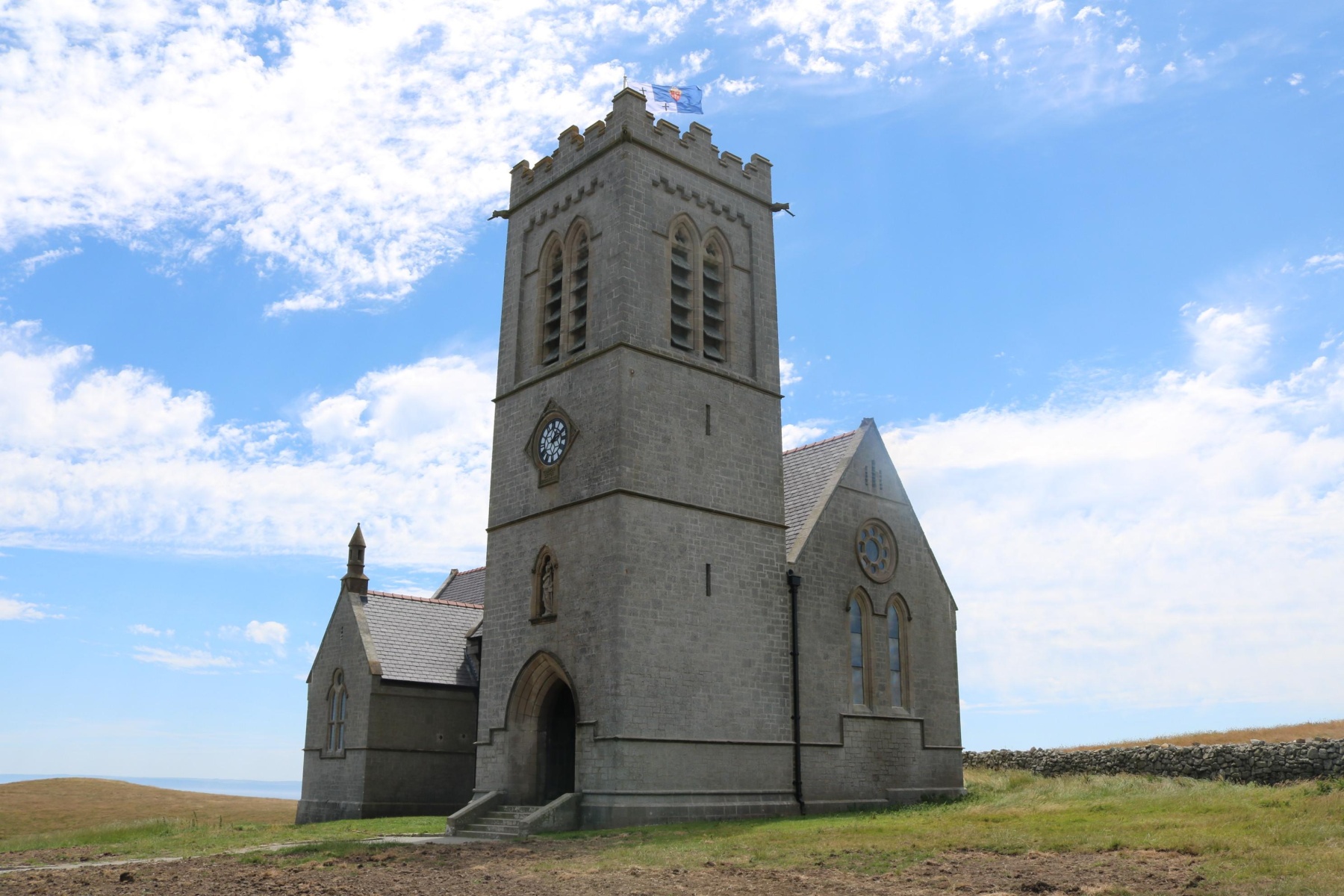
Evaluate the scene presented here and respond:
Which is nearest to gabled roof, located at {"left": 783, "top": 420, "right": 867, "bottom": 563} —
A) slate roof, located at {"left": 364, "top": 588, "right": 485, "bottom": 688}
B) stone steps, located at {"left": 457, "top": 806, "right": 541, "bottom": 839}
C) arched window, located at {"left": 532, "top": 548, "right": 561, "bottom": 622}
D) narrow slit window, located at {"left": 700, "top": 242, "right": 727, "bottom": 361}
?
narrow slit window, located at {"left": 700, "top": 242, "right": 727, "bottom": 361}

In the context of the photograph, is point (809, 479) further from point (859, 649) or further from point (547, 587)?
point (547, 587)

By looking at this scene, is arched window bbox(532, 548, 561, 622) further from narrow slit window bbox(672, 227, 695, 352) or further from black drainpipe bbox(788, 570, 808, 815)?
narrow slit window bbox(672, 227, 695, 352)

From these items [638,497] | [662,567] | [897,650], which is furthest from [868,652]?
[638,497]

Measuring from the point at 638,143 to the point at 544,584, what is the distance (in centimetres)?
1201

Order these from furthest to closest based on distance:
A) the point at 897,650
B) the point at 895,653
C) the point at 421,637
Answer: the point at 421,637 < the point at 897,650 < the point at 895,653

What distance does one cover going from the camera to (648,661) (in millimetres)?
25453

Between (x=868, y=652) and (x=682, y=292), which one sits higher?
(x=682, y=292)

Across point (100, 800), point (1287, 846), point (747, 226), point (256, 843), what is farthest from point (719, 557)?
point (100, 800)

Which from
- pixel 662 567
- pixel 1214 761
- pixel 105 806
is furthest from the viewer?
pixel 105 806

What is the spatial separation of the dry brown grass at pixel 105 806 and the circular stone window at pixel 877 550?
2088cm

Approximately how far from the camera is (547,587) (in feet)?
91.5

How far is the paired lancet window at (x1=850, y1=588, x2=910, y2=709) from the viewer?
98.5 ft

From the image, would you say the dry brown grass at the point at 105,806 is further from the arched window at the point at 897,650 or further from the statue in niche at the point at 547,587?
the arched window at the point at 897,650

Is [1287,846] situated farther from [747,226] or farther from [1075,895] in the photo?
[747,226]
